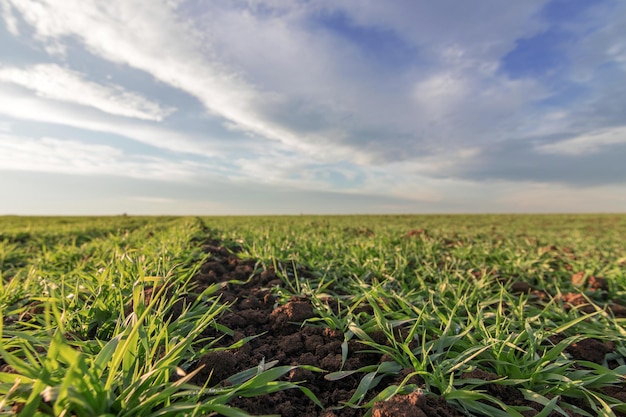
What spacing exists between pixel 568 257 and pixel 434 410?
558 centimetres

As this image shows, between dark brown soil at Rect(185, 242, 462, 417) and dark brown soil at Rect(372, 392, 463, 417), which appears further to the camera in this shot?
dark brown soil at Rect(185, 242, 462, 417)

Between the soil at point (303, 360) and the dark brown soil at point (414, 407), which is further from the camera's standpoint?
the soil at point (303, 360)

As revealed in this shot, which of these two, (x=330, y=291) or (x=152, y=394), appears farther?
(x=330, y=291)

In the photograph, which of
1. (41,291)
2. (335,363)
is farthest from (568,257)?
(41,291)

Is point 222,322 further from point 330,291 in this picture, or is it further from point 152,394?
point 330,291

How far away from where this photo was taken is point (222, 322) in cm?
226

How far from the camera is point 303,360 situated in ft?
6.03

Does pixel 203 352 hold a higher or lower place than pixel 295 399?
higher

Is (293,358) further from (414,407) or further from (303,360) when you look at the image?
(414,407)

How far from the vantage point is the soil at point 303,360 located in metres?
1.50

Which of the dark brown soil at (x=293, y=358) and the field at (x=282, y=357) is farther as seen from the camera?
the dark brown soil at (x=293, y=358)

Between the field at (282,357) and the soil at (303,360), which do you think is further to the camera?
the soil at (303,360)

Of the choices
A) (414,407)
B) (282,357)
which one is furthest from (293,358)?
(414,407)

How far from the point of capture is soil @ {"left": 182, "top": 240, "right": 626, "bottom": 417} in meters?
1.50
